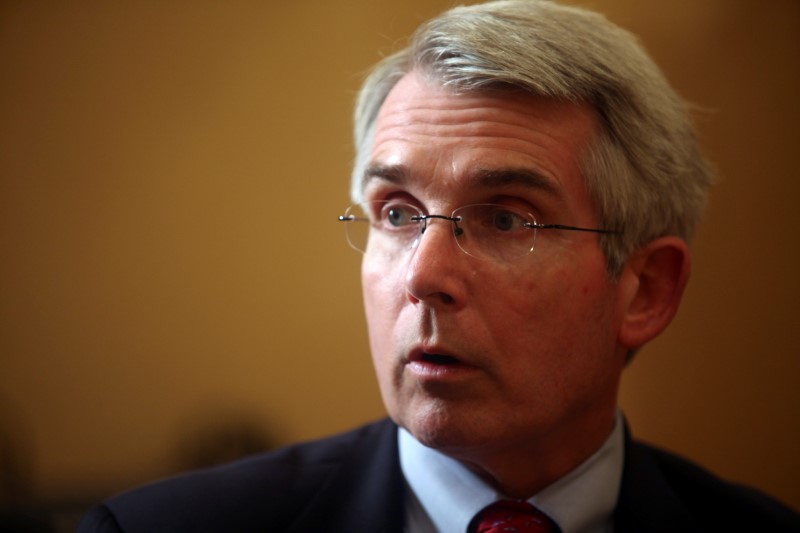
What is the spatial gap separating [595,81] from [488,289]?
0.45 m

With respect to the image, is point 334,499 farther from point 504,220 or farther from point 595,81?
point 595,81

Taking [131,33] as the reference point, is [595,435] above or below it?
below

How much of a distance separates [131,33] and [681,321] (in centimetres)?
193

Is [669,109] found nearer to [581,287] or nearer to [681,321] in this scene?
[581,287]

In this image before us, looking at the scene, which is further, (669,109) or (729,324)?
(729,324)

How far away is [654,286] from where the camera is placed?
60.3 inches

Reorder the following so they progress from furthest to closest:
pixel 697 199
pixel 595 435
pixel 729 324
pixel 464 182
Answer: pixel 729 324 < pixel 697 199 < pixel 595 435 < pixel 464 182

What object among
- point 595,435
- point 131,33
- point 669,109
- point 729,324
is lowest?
point 729,324

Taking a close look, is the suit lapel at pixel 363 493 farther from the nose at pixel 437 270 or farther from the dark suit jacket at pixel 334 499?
the nose at pixel 437 270

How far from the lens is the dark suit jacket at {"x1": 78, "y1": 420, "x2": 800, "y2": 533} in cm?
137

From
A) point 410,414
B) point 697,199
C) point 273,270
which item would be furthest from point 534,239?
point 273,270

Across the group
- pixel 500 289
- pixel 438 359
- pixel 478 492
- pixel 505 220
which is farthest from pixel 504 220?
pixel 478 492

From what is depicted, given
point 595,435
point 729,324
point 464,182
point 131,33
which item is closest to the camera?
point 464,182

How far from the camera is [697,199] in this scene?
1645mm
